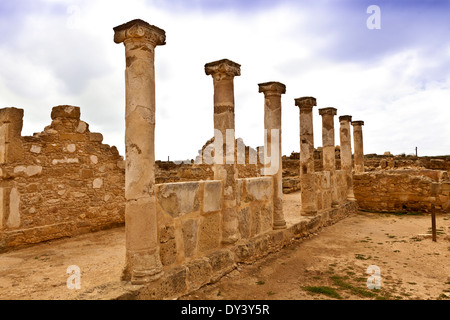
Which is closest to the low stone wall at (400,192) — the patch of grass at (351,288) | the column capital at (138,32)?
the patch of grass at (351,288)

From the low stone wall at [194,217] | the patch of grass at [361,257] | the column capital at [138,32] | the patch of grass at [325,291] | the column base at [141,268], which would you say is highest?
the column capital at [138,32]

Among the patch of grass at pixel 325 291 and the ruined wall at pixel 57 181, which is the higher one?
the ruined wall at pixel 57 181

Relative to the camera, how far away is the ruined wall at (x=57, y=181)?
652 centimetres

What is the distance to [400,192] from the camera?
1233cm

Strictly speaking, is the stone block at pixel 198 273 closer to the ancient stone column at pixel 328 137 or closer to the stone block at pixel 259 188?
the stone block at pixel 259 188

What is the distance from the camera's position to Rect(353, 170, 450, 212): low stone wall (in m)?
11.6

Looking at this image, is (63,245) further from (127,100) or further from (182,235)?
(127,100)

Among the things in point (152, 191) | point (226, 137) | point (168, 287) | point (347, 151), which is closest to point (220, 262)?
point (168, 287)

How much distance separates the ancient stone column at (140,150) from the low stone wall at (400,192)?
1081cm

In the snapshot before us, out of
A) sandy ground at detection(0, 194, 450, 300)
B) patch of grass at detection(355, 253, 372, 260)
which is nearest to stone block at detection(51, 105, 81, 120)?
sandy ground at detection(0, 194, 450, 300)

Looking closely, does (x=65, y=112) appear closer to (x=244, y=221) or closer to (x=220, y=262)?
(x=244, y=221)

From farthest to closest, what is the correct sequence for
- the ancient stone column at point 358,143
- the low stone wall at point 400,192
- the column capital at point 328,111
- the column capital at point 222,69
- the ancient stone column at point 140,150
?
1. the ancient stone column at point 358,143
2. the low stone wall at point 400,192
3. the column capital at point 328,111
4. the column capital at point 222,69
5. the ancient stone column at point 140,150
